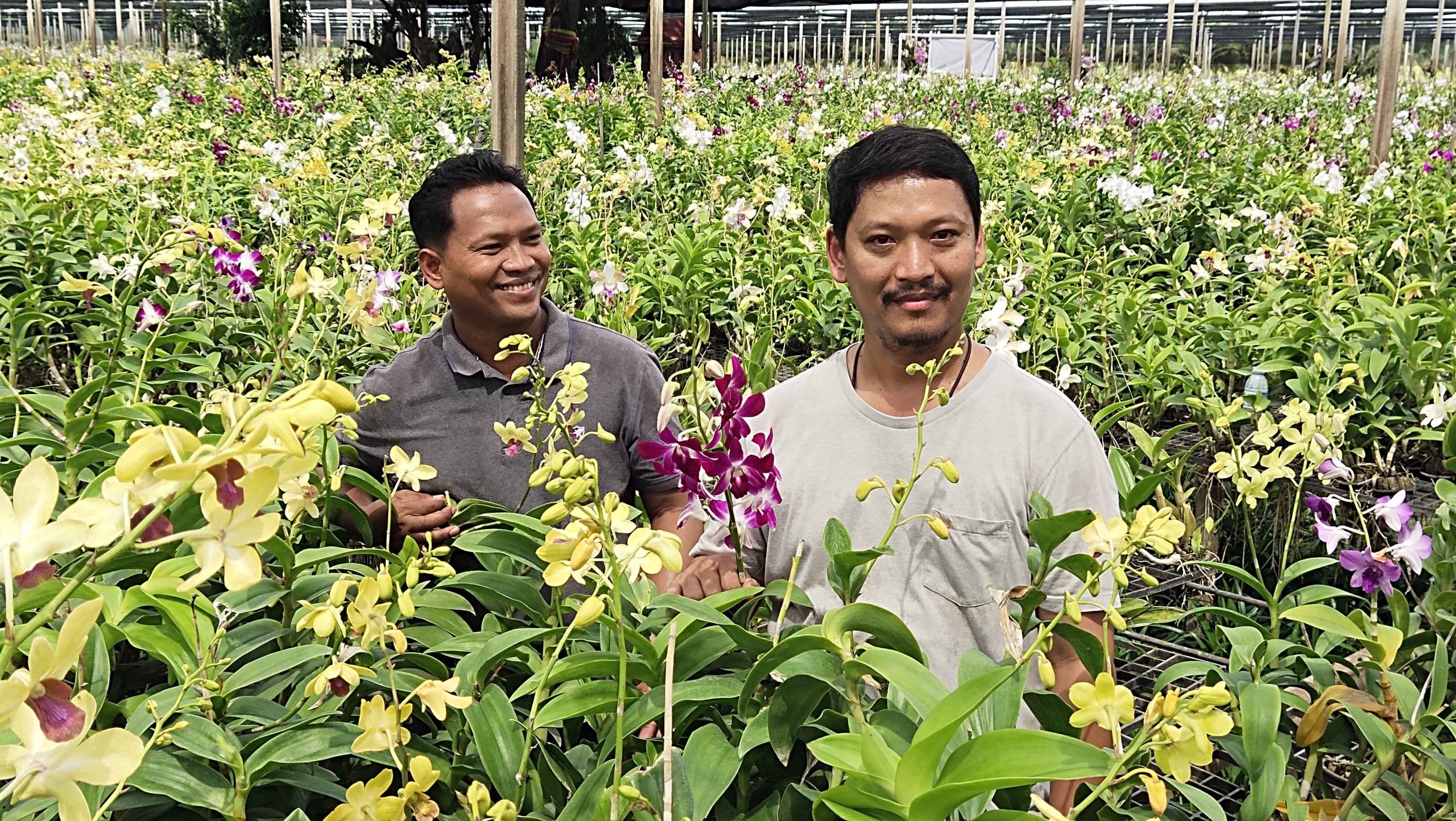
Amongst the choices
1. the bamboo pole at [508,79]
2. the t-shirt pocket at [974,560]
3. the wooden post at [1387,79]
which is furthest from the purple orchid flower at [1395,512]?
the wooden post at [1387,79]

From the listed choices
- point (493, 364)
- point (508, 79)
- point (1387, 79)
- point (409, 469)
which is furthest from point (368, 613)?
point (1387, 79)

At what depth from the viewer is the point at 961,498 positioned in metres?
1.49

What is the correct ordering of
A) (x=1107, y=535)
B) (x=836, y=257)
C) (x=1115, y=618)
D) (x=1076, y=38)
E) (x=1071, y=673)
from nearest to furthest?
(x=1115, y=618)
(x=1107, y=535)
(x=1071, y=673)
(x=836, y=257)
(x=1076, y=38)

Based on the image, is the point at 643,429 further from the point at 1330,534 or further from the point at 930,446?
the point at 1330,534

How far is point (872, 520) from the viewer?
1525 mm

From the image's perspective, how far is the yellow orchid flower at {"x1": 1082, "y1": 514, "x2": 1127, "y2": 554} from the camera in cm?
102

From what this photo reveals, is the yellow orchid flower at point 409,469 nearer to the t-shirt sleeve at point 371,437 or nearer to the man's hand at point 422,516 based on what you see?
the man's hand at point 422,516

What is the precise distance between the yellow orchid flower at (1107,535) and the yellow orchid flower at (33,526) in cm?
77

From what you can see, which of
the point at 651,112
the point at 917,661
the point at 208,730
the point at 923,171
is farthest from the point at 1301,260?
the point at 651,112

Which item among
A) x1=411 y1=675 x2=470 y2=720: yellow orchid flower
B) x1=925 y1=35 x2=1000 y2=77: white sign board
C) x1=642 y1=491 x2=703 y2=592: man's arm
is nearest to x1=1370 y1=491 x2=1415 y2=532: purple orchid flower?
x1=642 y1=491 x2=703 y2=592: man's arm

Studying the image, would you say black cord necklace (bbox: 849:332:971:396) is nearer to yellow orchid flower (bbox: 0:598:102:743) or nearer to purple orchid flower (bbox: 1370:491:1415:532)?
purple orchid flower (bbox: 1370:491:1415:532)

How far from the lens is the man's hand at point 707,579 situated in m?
1.44

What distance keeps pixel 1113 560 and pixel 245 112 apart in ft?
31.6

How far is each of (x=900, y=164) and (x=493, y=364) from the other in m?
0.93
